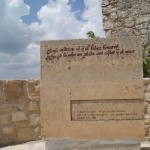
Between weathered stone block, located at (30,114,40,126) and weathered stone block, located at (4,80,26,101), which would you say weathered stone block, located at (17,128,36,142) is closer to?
weathered stone block, located at (30,114,40,126)

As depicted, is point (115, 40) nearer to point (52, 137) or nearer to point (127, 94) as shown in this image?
point (127, 94)

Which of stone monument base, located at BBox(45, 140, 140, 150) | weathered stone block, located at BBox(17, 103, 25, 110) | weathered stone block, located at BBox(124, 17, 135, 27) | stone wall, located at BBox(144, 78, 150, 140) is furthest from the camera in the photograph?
weathered stone block, located at BBox(124, 17, 135, 27)

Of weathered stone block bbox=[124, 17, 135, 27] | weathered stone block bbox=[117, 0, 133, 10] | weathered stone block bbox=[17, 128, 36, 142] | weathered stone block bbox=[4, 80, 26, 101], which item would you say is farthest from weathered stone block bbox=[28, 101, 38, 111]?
weathered stone block bbox=[117, 0, 133, 10]

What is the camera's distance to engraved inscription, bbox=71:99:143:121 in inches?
178

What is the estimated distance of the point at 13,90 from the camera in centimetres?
573

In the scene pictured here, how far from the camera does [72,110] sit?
15.0 ft

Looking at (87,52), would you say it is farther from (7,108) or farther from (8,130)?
(8,130)

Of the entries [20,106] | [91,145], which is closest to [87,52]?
[91,145]

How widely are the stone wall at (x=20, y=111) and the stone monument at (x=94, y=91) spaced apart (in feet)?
3.99

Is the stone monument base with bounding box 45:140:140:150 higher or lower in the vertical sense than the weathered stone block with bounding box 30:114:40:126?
lower

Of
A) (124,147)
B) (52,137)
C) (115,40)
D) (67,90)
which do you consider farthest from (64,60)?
(124,147)

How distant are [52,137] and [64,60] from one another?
1035 millimetres

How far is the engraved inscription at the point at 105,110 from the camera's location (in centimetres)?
451

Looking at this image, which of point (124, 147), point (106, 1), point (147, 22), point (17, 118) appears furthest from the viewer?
point (106, 1)
